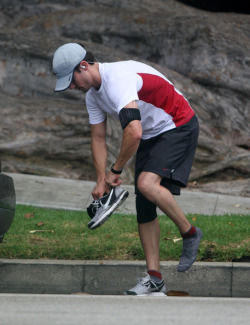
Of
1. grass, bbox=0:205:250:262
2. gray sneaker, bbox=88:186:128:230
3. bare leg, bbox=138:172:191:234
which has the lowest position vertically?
grass, bbox=0:205:250:262

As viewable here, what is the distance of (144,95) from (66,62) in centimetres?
60

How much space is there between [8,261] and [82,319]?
186 centimetres

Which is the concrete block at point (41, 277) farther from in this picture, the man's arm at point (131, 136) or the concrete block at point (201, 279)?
the man's arm at point (131, 136)

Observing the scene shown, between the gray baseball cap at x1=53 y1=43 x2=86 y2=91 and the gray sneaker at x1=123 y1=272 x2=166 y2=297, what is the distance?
1493 millimetres

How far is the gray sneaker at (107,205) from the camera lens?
5.21 meters

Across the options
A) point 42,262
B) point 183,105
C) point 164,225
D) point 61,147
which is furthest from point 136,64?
point 61,147

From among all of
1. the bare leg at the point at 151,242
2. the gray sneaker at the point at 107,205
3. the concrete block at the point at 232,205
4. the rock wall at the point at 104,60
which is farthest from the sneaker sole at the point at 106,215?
the rock wall at the point at 104,60

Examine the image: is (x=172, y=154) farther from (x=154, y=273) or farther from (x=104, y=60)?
(x=104, y=60)

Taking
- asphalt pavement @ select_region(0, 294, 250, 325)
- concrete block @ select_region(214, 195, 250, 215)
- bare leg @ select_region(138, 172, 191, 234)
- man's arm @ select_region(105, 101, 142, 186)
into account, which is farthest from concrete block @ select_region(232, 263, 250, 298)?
concrete block @ select_region(214, 195, 250, 215)

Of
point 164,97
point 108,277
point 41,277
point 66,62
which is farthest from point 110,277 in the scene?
point 66,62

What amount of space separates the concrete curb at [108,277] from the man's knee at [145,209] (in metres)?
0.50

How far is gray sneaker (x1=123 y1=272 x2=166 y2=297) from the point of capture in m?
5.20

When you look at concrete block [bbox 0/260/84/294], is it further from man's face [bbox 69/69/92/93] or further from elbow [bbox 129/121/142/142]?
man's face [bbox 69/69/92/93]

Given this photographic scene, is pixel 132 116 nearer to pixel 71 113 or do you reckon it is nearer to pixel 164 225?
pixel 164 225
